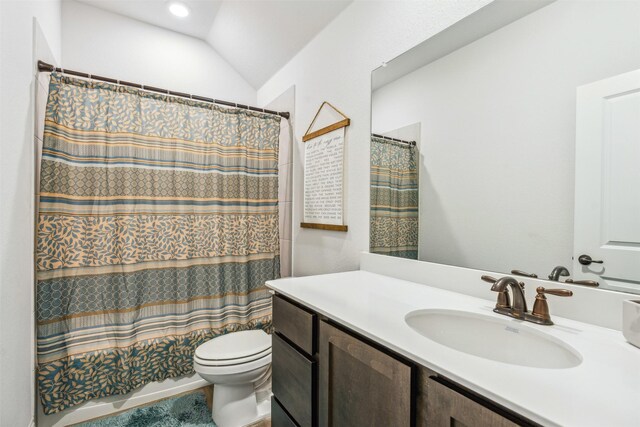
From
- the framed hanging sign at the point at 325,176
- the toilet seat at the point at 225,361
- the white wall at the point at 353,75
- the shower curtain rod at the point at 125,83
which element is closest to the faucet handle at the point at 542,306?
the white wall at the point at 353,75

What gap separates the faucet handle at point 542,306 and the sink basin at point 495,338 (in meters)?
0.05

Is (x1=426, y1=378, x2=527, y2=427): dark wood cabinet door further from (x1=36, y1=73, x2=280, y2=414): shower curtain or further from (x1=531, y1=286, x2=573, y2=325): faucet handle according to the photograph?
(x1=36, y1=73, x2=280, y2=414): shower curtain

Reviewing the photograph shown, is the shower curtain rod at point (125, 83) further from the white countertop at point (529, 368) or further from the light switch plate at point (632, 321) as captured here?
the light switch plate at point (632, 321)

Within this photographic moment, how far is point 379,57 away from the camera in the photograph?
4.76 feet

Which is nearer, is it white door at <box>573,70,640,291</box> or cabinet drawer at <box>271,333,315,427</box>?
white door at <box>573,70,640,291</box>

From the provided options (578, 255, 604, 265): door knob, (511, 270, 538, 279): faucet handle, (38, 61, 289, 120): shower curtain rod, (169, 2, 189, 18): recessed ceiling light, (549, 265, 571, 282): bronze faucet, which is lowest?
(511, 270, 538, 279): faucet handle

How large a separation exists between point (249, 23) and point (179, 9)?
1.90 feet

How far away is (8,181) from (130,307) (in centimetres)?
90

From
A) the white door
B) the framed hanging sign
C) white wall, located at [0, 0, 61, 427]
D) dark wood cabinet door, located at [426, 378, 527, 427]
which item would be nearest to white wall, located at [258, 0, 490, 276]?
the framed hanging sign

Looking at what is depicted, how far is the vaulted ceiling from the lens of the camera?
1.81m

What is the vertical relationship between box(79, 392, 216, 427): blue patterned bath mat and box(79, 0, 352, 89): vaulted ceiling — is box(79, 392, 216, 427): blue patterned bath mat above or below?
below

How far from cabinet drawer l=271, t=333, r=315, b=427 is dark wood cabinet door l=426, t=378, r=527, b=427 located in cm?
A: 45

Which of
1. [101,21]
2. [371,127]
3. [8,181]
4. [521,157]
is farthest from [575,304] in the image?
[101,21]

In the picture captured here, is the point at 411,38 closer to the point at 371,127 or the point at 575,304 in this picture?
the point at 371,127
